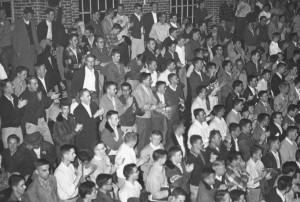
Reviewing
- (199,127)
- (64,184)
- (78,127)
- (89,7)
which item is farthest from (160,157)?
(89,7)

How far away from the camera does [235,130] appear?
37.3ft

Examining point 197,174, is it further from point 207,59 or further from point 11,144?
point 207,59

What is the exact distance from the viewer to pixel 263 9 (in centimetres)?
2077

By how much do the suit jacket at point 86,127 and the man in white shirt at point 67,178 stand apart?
6.12ft

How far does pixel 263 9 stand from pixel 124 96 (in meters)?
10.7

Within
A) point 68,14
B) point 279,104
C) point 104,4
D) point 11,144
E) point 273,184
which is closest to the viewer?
point 11,144

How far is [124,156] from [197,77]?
482 centimetres

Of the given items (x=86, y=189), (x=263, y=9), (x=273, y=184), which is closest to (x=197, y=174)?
(x=273, y=184)

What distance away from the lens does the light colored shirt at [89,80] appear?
12195 millimetres

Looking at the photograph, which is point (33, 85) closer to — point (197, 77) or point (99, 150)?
point (99, 150)

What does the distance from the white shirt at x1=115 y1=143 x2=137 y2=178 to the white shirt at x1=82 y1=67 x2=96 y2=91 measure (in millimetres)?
2784

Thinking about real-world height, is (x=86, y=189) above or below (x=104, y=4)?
below

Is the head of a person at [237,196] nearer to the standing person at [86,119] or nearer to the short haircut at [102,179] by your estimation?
the short haircut at [102,179]

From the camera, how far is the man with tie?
447 inches
